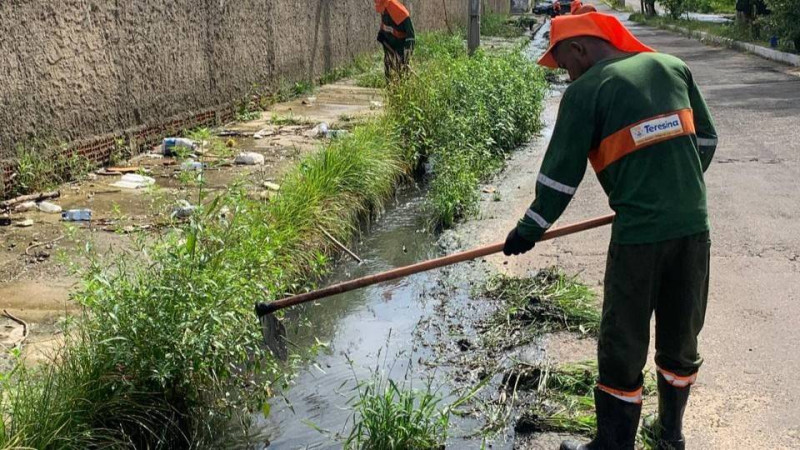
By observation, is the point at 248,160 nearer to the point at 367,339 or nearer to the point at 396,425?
the point at 367,339

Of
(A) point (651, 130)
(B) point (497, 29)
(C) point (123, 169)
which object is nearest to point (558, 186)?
(A) point (651, 130)

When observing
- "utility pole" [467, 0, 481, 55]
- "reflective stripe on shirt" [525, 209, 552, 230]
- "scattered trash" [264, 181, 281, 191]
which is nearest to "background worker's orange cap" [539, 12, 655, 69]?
"reflective stripe on shirt" [525, 209, 552, 230]

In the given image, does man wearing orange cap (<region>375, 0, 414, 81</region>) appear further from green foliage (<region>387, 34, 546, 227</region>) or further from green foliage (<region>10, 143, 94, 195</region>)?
green foliage (<region>10, 143, 94, 195</region>)

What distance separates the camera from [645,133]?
10.6 feet

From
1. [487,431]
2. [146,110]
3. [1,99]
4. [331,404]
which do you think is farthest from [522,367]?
[146,110]

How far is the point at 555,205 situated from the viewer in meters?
3.35

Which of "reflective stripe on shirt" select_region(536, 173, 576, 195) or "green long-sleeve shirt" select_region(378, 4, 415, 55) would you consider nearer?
"reflective stripe on shirt" select_region(536, 173, 576, 195)

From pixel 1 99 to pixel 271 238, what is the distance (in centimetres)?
264

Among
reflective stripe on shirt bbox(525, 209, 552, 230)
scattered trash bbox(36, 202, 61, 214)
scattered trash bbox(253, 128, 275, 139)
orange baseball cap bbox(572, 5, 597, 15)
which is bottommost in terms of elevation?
scattered trash bbox(36, 202, 61, 214)

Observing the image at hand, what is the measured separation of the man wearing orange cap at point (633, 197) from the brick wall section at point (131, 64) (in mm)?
4455

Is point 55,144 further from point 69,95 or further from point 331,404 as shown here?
point 331,404

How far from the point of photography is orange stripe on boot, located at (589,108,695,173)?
10.6 feet

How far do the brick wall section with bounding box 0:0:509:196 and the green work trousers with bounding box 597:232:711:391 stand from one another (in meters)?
4.61

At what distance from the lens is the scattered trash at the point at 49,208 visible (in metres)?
6.23
